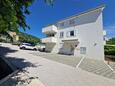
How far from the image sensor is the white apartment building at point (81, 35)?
2581cm

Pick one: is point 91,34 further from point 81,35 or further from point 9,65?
point 9,65

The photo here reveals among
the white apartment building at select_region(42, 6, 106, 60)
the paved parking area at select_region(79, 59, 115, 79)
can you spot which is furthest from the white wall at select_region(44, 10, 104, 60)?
the paved parking area at select_region(79, 59, 115, 79)

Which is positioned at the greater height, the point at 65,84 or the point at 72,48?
the point at 72,48

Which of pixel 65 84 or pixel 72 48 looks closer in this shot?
pixel 65 84

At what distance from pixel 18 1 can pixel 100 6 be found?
22.2 m

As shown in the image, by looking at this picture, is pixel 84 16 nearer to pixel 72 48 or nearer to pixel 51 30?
pixel 72 48

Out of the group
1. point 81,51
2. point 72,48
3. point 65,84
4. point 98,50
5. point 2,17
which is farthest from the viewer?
point 72,48

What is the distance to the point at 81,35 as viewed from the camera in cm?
2888

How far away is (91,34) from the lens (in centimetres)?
2680

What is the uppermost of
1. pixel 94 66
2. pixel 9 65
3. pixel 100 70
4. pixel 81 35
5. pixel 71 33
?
pixel 71 33

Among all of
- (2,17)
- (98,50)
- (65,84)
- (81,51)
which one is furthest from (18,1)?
(81,51)

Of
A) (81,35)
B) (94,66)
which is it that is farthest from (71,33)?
(94,66)

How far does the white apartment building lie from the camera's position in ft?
84.7

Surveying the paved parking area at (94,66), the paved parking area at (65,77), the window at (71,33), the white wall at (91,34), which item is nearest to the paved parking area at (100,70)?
the paved parking area at (94,66)
